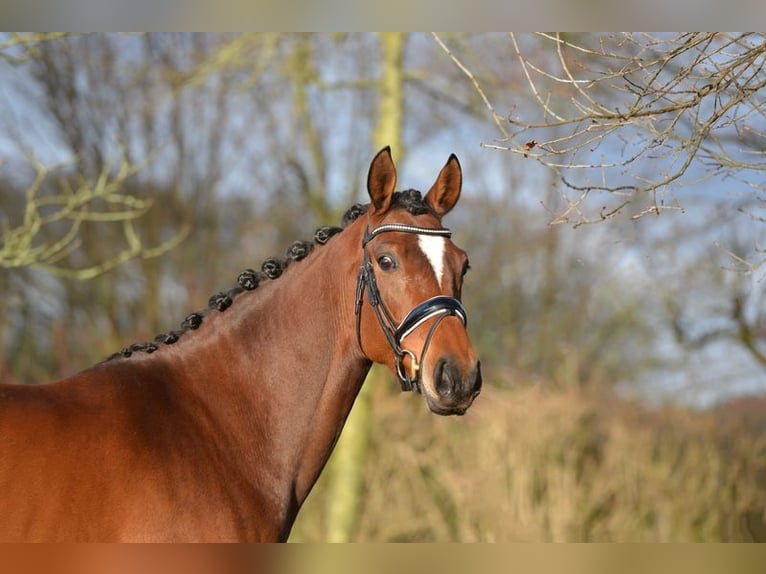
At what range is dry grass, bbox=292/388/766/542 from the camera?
950cm

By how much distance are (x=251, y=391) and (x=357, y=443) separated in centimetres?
641

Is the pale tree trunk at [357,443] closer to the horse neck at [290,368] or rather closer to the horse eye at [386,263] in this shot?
the horse neck at [290,368]

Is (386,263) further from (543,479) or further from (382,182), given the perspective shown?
(543,479)

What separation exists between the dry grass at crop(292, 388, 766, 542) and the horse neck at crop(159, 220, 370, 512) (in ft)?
19.0

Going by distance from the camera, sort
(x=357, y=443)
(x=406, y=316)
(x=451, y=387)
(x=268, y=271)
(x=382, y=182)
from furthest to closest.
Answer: (x=357, y=443) < (x=268, y=271) < (x=382, y=182) < (x=406, y=316) < (x=451, y=387)

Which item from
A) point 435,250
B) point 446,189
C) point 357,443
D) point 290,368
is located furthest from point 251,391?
point 357,443

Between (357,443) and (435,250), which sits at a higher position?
(435,250)

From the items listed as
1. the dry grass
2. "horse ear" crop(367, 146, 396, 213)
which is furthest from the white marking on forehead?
the dry grass

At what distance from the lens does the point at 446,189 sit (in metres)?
3.87

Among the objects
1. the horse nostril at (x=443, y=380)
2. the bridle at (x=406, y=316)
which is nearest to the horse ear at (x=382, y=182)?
the bridle at (x=406, y=316)

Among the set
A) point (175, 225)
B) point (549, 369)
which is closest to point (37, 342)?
point (175, 225)

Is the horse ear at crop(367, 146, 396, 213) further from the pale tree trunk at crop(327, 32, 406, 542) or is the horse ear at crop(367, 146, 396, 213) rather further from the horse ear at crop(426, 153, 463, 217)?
the pale tree trunk at crop(327, 32, 406, 542)

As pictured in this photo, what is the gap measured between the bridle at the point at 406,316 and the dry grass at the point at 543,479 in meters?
5.93

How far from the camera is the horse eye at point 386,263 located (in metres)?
3.53
